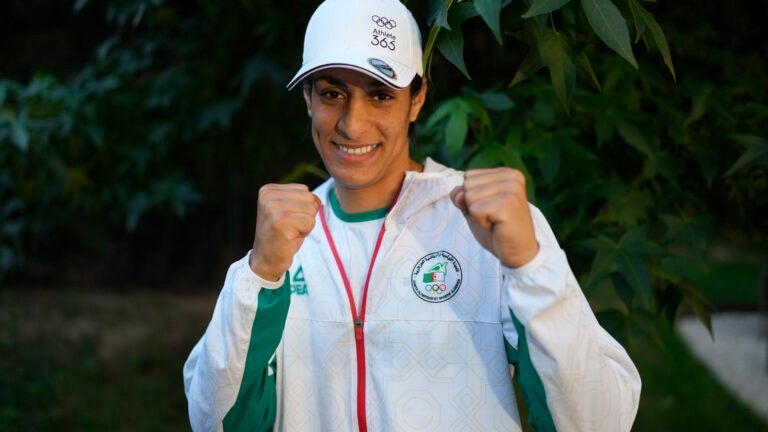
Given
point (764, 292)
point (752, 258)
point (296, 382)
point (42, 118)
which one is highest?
point (42, 118)

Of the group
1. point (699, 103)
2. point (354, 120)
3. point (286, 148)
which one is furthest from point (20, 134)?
point (699, 103)

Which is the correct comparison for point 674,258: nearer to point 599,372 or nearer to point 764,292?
point 599,372

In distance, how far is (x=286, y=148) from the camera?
3504 mm

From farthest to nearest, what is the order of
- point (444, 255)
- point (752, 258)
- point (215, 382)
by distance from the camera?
point (752, 258), point (444, 255), point (215, 382)

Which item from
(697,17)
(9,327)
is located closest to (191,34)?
(697,17)

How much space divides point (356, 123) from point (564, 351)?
2.20 feet

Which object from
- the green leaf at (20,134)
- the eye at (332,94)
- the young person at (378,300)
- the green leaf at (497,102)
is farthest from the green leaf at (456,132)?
the green leaf at (20,134)

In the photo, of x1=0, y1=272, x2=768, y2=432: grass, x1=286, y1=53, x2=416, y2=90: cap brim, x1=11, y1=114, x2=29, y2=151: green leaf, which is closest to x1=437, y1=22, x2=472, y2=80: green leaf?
x1=286, y1=53, x2=416, y2=90: cap brim

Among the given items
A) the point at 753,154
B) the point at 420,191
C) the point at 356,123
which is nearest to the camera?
the point at 356,123

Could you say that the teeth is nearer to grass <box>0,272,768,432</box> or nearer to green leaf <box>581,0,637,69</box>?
green leaf <box>581,0,637,69</box>

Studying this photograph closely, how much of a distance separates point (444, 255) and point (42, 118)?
2.07 metres

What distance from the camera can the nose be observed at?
5.92 ft

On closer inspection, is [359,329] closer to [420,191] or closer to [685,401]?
[420,191]

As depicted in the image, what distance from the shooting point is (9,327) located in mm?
6238
